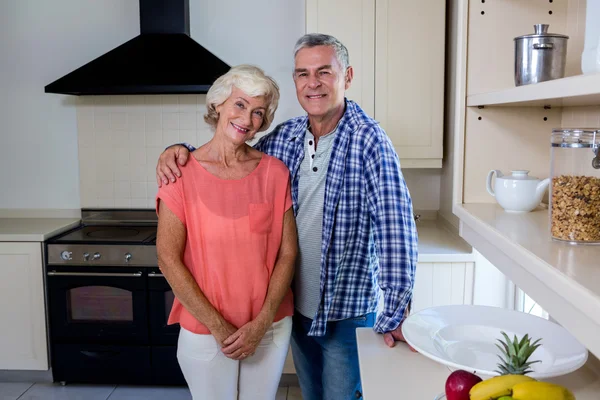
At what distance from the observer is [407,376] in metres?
1.31

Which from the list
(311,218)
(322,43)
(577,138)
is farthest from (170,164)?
(577,138)

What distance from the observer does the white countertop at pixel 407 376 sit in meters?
1.21

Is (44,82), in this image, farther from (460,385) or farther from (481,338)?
(460,385)

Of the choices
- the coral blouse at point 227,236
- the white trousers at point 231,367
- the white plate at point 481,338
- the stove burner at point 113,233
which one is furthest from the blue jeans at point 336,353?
the stove burner at point 113,233

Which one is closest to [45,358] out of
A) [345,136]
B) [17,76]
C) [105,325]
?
[105,325]

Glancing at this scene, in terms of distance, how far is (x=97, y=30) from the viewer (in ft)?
11.7

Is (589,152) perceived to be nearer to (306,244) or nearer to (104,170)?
(306,244)

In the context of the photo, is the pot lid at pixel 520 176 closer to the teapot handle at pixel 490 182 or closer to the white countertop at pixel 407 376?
the teapot handle at pixel 490 182

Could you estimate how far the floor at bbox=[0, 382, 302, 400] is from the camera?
3.14m

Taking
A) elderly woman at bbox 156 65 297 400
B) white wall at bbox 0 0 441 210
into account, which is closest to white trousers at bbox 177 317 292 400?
elderly woman at bbox 156 65 297 400

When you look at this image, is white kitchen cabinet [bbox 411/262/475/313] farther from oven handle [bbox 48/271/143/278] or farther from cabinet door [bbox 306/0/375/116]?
oven handle [bbox 48/271/143/278]

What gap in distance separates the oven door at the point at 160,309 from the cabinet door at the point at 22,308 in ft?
1.98

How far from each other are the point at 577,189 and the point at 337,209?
86 cm

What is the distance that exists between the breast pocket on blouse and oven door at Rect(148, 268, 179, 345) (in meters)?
1.50
